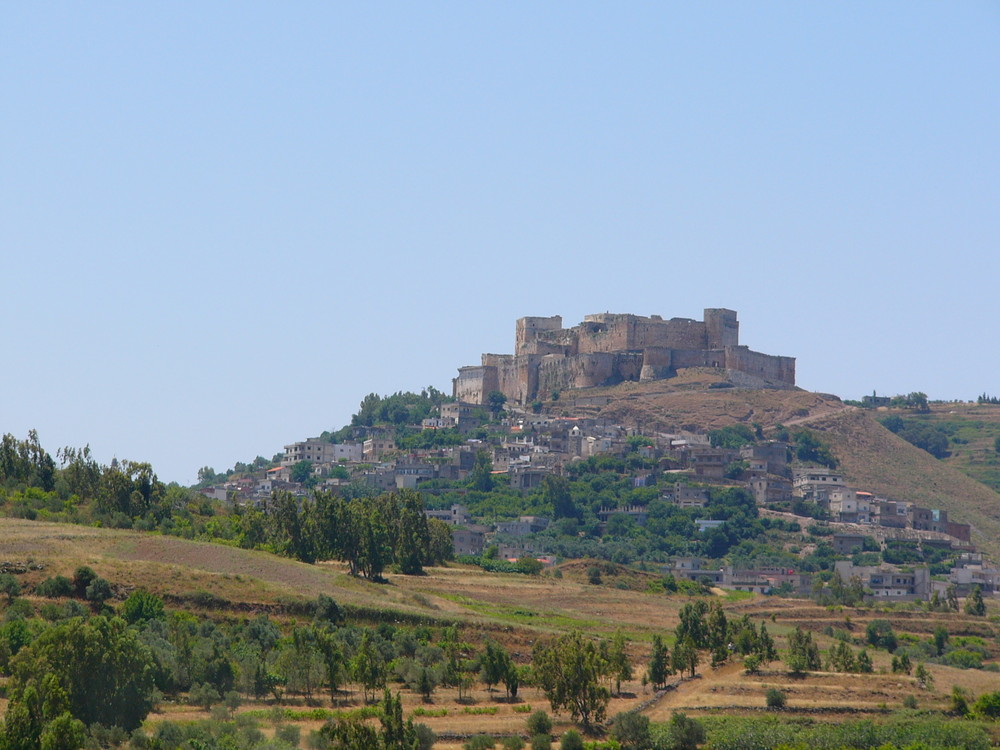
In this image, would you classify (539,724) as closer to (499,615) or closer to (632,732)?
(632,732)

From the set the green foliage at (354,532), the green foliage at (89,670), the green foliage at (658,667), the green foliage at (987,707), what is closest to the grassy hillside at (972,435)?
the green foliage at (354,532)

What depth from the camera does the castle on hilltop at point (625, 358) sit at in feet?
412

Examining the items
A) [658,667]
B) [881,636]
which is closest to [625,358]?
[881,636]

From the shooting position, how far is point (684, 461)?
108 m

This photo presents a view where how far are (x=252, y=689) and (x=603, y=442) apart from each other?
70.5 metres

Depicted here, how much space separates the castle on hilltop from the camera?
12569 centimetres

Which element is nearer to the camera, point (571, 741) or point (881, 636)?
point (571, 741)

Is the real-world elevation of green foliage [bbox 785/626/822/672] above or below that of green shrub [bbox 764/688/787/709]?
above

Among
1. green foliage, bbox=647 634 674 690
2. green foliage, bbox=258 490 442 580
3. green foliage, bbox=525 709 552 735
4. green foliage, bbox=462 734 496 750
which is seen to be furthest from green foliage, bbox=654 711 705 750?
green foliage, bbox=258 490 442 580

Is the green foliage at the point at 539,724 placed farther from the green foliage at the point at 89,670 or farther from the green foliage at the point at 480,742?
the green foliage at the point at 89,670

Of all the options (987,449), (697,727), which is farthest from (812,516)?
(697,727)

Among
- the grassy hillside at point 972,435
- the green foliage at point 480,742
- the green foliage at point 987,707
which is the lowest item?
the green foliage at point 480,742

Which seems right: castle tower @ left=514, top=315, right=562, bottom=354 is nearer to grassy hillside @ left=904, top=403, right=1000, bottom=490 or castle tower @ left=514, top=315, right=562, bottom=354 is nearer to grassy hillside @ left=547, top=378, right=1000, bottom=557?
grassy hillside @ left=547, top=378, right=1000, bottom=557

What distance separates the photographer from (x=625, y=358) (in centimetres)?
12656
